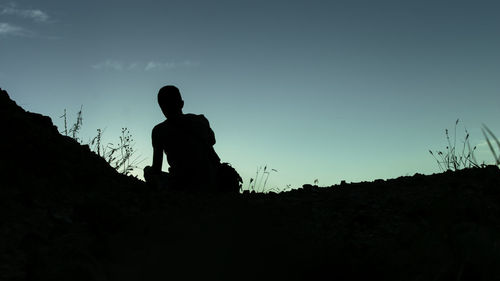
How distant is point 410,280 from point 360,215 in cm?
136

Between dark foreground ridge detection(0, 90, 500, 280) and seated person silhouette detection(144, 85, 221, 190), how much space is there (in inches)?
33.5

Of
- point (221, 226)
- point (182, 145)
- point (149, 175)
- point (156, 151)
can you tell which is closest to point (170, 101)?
point (182, 145)

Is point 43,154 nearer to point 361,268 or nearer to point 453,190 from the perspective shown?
point 361,268

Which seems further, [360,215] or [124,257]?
[360,215]

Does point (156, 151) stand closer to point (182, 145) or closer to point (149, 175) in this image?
point (149, 175)

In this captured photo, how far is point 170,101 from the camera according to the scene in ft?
20.4

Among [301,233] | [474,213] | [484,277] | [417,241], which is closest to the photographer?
[484,277]

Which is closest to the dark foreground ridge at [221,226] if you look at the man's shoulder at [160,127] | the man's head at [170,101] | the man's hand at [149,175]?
the man's hand at [149,175]

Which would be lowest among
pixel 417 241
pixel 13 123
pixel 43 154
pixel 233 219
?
pixel 417 241

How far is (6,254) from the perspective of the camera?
306cm

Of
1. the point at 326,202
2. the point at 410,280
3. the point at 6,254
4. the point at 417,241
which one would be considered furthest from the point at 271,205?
the point at 6,254

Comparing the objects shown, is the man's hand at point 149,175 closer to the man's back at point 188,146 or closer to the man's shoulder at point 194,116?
the man's back at point 188,146

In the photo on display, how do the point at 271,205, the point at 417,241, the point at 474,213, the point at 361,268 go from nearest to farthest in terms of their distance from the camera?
the point at 361,268, the point at 417,241, the point at 474,213, the point at 271,205

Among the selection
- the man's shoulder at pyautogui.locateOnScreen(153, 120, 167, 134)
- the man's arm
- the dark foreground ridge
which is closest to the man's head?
the man's shoulder at pyautogui.locateOnScreen(153, 120, 167, 134)
